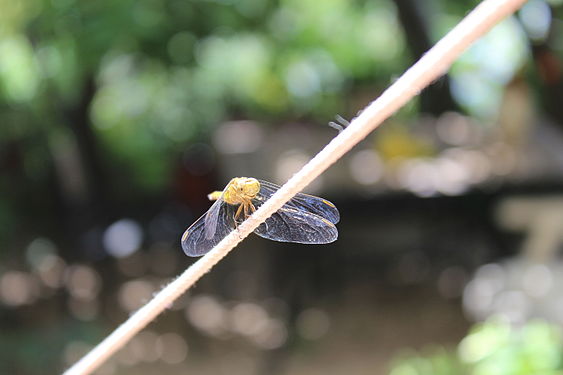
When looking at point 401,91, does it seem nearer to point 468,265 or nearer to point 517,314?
point 517,314

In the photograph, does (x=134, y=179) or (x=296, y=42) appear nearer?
(x=296, y=42)

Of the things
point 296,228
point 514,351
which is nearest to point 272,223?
point 296,228

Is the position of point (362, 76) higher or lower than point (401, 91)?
higher

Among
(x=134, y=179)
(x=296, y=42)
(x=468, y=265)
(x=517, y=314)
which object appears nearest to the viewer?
(x=517, y=314)

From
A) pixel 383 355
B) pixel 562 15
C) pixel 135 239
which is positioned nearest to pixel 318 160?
pixel 383 355

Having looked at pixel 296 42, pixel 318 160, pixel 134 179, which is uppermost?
pixel 296 42

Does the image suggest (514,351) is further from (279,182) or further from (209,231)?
(279,182)

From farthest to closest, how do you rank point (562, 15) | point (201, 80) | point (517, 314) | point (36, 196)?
point (201, 80) → point (36, 196) → point (562, 15) → point (517, 314)
